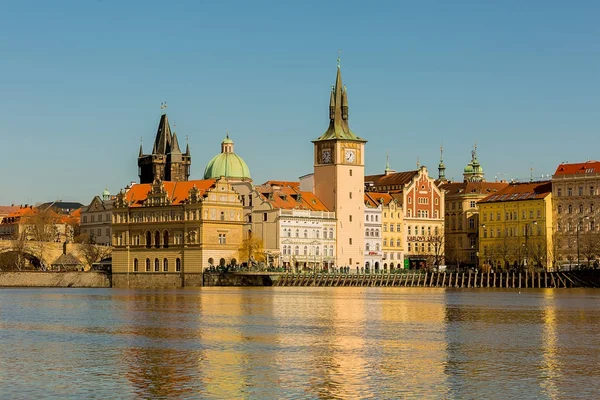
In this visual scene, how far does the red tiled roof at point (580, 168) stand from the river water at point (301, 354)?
75.2m

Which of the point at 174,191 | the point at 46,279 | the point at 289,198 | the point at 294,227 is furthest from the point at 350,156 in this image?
the point at 46,279

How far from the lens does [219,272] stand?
135125 millimetres

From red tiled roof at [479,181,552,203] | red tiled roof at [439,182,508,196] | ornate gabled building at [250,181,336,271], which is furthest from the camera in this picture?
red tiled roof at [439,182,508,196]

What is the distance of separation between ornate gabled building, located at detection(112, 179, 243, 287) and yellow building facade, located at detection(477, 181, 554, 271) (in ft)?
98.7

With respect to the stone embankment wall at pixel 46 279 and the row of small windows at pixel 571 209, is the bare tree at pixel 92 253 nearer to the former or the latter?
the stone embankment wall at pixel 46 279

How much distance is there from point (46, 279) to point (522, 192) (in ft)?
189

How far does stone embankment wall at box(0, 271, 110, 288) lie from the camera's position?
14600 centimetres

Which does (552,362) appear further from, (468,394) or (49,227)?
(49,227)

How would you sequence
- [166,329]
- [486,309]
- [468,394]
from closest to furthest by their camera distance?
[468,394] < [166,329] < [486,309]

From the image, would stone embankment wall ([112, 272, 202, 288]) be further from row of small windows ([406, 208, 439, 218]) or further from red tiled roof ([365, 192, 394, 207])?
row of small windows ([406, 208, 439, 218])

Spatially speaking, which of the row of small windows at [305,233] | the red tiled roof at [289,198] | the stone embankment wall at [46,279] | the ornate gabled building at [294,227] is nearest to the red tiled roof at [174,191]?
the ornate gabled building at [294,227]

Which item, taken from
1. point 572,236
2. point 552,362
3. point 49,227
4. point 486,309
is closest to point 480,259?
point 572,236

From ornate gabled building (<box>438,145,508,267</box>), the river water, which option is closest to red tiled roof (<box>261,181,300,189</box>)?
ornate gabled building (<box>438,145,508,267</box>)

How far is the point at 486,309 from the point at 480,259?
8591cm
